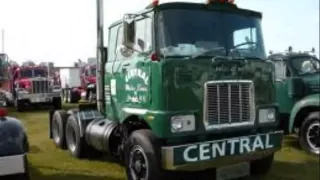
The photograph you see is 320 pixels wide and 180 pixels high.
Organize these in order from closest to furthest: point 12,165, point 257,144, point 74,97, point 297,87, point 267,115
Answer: point 12,165, point 257,144, point 267,115, point 297,87, point 74,97

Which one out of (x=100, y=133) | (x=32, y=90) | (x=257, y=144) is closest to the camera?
(x=257, y=144)

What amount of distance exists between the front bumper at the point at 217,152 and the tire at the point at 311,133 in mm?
2913

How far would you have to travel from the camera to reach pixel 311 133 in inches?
360

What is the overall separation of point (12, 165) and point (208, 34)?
3088mm

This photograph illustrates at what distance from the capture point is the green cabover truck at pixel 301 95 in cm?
912

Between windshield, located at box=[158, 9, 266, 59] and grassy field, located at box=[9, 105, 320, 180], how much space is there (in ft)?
7.42

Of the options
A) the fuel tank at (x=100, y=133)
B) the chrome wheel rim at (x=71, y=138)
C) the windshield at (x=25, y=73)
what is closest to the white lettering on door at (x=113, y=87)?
the fuel tank at (x=100, y=133)

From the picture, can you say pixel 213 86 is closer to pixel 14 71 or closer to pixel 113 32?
pixel 113 32

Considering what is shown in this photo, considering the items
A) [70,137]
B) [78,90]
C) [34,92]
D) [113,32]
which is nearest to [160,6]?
[113,32]

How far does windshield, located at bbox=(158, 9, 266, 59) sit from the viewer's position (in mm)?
5863

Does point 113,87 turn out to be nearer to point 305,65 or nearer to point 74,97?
point 305,65

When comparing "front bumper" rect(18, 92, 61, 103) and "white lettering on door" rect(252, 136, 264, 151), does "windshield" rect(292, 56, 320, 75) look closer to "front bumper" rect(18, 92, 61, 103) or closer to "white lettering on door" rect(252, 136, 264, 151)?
"white lettering on door" rect(252, 136, 264, 151)

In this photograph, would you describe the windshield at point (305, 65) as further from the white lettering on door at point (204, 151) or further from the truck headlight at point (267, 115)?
the white lettering on door at point (204, 151)

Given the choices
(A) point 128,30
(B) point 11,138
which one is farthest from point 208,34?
(B) point 11,138
